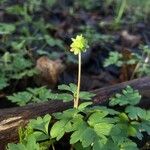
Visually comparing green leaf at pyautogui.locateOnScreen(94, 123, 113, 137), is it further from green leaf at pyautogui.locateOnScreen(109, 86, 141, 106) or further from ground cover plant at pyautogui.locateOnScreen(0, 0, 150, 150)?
green leaf at pyautogui.locateOnScreen(109, 86, 141, 106)

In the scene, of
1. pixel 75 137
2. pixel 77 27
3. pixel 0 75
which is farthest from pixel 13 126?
pixel 77 27

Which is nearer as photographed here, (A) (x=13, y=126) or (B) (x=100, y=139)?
(B) (x=100, y=139)

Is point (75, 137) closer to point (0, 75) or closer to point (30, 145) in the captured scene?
point (30, 145)

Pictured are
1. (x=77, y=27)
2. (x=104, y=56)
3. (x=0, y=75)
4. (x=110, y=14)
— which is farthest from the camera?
(x=110, y=14)

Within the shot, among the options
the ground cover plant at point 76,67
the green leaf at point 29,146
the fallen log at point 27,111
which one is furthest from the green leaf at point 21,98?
the green leaf at point 29,146

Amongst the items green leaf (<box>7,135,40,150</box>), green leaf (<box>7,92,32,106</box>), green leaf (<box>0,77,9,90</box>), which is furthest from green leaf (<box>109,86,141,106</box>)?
green leaf (<box>0,77,9,90</box>)

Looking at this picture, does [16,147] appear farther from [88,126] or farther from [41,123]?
[88,126]

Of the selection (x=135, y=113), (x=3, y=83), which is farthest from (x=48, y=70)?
(x=135, y=113)

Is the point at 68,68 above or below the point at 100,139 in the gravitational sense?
below
